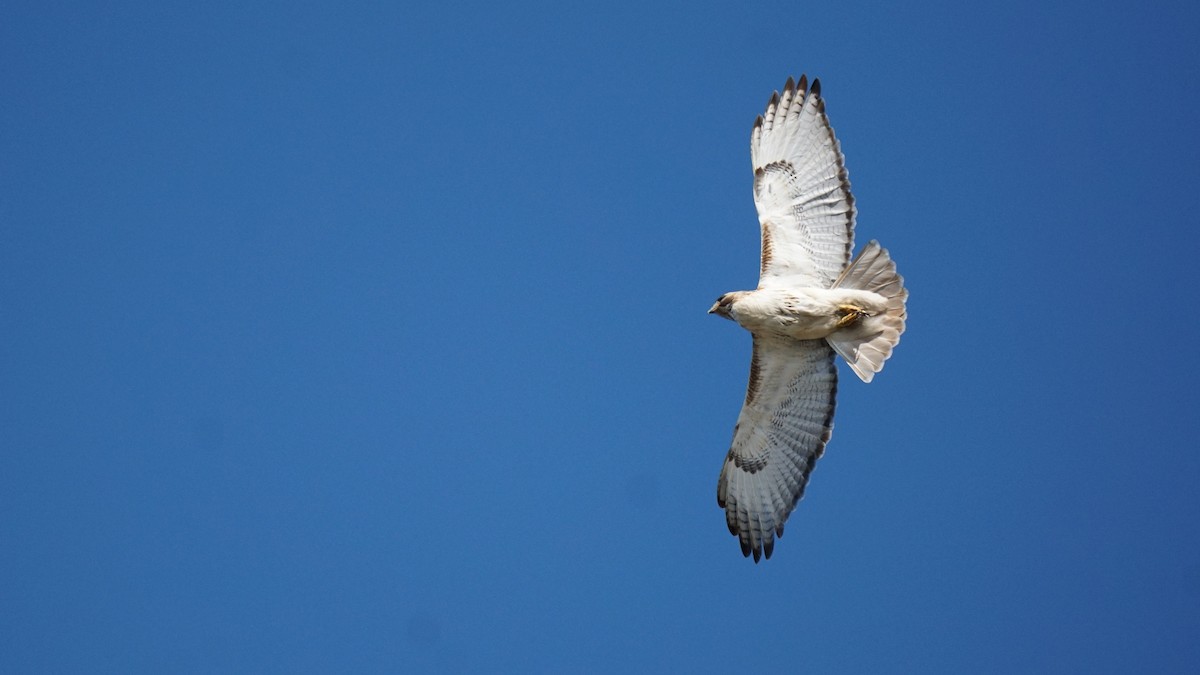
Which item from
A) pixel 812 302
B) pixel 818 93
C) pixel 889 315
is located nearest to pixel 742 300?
pixel 812 302

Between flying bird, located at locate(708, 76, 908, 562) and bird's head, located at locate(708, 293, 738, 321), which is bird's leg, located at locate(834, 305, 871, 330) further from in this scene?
bird's head, located at locate(708, 293, 738, 321)

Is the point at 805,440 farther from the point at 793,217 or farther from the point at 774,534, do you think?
the point at 793,217

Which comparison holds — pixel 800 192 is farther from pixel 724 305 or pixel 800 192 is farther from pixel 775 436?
pixel 775 436

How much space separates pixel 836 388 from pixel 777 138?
191cm

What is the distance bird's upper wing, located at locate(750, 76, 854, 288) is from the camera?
29.3 ft

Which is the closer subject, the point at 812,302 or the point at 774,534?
the point at 812,302

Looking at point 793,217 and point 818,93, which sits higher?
point 818,93

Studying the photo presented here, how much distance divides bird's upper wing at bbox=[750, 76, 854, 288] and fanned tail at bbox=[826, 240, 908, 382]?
22 cm

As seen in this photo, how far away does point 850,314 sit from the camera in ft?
28.2

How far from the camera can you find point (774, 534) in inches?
374

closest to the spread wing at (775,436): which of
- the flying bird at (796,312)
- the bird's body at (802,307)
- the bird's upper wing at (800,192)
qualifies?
the flying bird at (796,312)

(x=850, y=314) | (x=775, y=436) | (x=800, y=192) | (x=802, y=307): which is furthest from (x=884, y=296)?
(x=775, y=436)

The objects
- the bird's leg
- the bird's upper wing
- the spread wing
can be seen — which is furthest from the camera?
the spread wing

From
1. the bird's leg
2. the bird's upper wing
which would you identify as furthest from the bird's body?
the bird's upper wing
